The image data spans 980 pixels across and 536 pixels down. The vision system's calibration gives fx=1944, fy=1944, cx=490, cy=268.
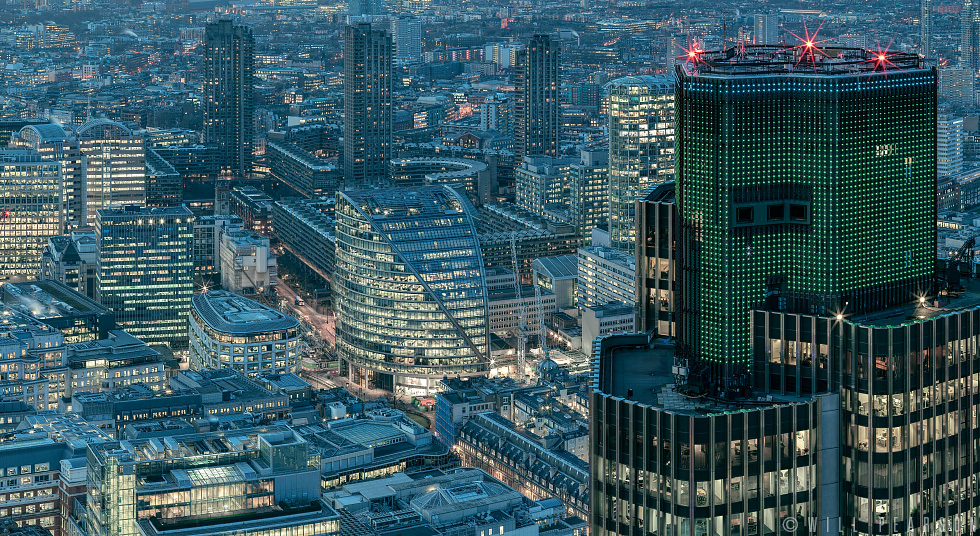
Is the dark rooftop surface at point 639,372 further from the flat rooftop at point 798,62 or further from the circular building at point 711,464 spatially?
the flat rooftop at point 798,62

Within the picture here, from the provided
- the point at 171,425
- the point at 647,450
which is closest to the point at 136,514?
the point at 171,425

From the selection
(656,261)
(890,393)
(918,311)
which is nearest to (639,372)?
(656,261)

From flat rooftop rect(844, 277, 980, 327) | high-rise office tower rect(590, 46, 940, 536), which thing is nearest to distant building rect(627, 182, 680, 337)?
high-rise office tower rect(590, 46, 940, 536)

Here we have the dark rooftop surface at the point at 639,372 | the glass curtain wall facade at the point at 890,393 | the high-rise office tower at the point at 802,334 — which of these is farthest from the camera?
the dark rooftop surface at the point at 639,372

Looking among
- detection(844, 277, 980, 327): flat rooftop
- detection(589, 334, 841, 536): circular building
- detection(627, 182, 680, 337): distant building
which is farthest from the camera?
detection(627, 182, 680, 337): distant building

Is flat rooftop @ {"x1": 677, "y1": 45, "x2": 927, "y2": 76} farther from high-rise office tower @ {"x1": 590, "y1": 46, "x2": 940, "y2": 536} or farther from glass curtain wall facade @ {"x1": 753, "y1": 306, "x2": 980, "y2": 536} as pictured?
glass curtain wall facade @ {"x1": 753, "y1": 306, "x2": 980, "y2": 536}

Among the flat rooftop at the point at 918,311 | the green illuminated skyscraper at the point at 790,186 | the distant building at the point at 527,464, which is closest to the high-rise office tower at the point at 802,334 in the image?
the green illuminated skyscraper at the point at 790,186

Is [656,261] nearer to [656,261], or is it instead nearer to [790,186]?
Answer: [656,261]

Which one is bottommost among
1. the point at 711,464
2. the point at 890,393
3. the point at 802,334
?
the point at 711,464

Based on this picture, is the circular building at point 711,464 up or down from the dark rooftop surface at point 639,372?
down
